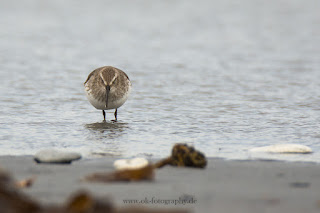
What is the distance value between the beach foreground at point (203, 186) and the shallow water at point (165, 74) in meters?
1.13

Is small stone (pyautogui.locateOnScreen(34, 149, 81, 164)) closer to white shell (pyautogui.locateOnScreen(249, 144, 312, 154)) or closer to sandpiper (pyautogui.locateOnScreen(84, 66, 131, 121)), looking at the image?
white shell (pyautogui.locateOnScreen(249, 144, 312, 154))

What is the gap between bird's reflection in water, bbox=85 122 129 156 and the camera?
318 inches

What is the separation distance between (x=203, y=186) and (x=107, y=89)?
6083 millimetres

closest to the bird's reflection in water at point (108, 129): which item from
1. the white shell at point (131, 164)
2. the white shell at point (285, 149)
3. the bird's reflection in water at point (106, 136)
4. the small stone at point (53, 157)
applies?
the bird's reflection in water at point (106, 136)

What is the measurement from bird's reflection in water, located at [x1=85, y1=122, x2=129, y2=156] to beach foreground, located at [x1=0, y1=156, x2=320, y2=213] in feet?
3.72

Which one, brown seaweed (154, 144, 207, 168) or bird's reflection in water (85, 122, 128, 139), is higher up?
brown seaweed (154, 144, 207, 168)

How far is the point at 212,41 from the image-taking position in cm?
2252

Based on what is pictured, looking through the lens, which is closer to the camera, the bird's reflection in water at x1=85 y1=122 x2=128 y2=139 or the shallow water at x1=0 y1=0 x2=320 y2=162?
the shallow water at x1=0 y1=0 x2=320 y2=162

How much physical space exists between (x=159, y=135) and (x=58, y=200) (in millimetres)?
4769

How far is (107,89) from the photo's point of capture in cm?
1108

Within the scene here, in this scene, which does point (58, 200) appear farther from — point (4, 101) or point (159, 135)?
point (4, 101)

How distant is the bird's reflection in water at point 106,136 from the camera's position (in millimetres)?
8087

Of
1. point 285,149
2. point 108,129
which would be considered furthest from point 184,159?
point 108,129

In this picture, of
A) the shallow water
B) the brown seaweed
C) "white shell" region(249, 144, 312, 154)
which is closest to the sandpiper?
the shallow water
